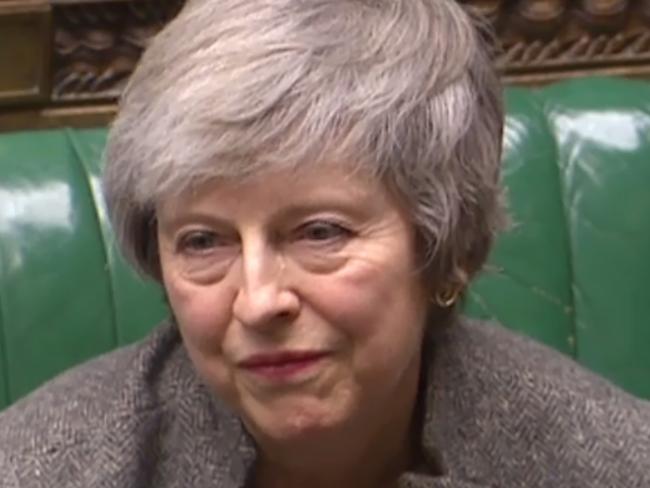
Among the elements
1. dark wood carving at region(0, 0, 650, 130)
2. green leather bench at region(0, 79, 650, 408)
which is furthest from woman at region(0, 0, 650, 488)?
dark wood carving at region(0, 0, 650, 130)

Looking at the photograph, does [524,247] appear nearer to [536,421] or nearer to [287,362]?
[536,421]

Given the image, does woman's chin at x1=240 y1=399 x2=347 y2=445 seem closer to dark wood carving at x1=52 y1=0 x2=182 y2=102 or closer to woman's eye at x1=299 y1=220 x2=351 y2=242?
woman's eye at x1=299 y1=220 x2=351 y2=242

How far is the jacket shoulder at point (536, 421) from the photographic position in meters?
1.45

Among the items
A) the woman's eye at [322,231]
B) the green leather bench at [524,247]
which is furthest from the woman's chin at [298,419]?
the green leather bench at [524,247]

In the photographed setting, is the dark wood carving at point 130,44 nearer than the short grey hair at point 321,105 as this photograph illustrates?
No

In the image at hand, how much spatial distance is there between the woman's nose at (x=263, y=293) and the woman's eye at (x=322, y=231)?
32 millimetres

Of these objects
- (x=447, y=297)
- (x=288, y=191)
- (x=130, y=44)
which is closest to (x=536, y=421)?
(x=447, y=297)

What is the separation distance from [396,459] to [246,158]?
1.31 feet

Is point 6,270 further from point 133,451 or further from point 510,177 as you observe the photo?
point 510,177

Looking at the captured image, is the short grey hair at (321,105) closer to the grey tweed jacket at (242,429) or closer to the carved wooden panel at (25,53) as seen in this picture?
the grey tweed jacket at (242,429)

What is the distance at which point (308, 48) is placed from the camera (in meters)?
1.25

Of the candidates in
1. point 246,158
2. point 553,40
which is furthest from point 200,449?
point 553,40

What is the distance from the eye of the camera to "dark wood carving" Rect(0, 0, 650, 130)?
7.18ft

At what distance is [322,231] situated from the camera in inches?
49.1
